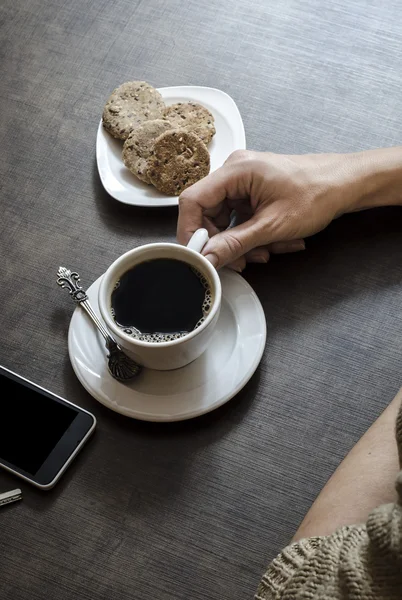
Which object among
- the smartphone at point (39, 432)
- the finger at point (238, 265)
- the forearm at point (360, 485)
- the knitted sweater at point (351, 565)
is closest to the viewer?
the knitted sweater at point (351, 565)

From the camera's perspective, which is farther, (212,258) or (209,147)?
(209,147)

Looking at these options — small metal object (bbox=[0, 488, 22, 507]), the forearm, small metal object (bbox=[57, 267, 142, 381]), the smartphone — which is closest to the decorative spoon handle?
small metal object (bbox=[57, 267, 142, 381])

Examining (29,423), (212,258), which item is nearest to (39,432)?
(29,423)

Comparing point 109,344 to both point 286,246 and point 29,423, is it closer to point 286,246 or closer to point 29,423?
point 29,423

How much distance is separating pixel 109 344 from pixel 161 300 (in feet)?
0.29

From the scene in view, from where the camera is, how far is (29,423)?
A: 77cm

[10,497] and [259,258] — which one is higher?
[259,258]

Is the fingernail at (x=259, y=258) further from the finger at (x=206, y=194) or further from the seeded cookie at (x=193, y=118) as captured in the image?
the seeded cookie at (x=193, y=118)

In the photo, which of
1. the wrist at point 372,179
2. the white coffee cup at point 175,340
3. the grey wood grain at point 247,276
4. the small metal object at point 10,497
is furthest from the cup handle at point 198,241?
the small metal object at point 10,497

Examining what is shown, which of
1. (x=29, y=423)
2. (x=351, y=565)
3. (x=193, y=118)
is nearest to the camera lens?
(x=351, y=565)

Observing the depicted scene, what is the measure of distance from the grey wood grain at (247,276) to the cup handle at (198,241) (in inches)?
4.6

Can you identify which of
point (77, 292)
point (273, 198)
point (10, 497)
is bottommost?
point (10, 497)

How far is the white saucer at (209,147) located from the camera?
3.07ft

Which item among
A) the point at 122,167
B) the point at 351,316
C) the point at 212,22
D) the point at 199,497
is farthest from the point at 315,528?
the point at 212,22
